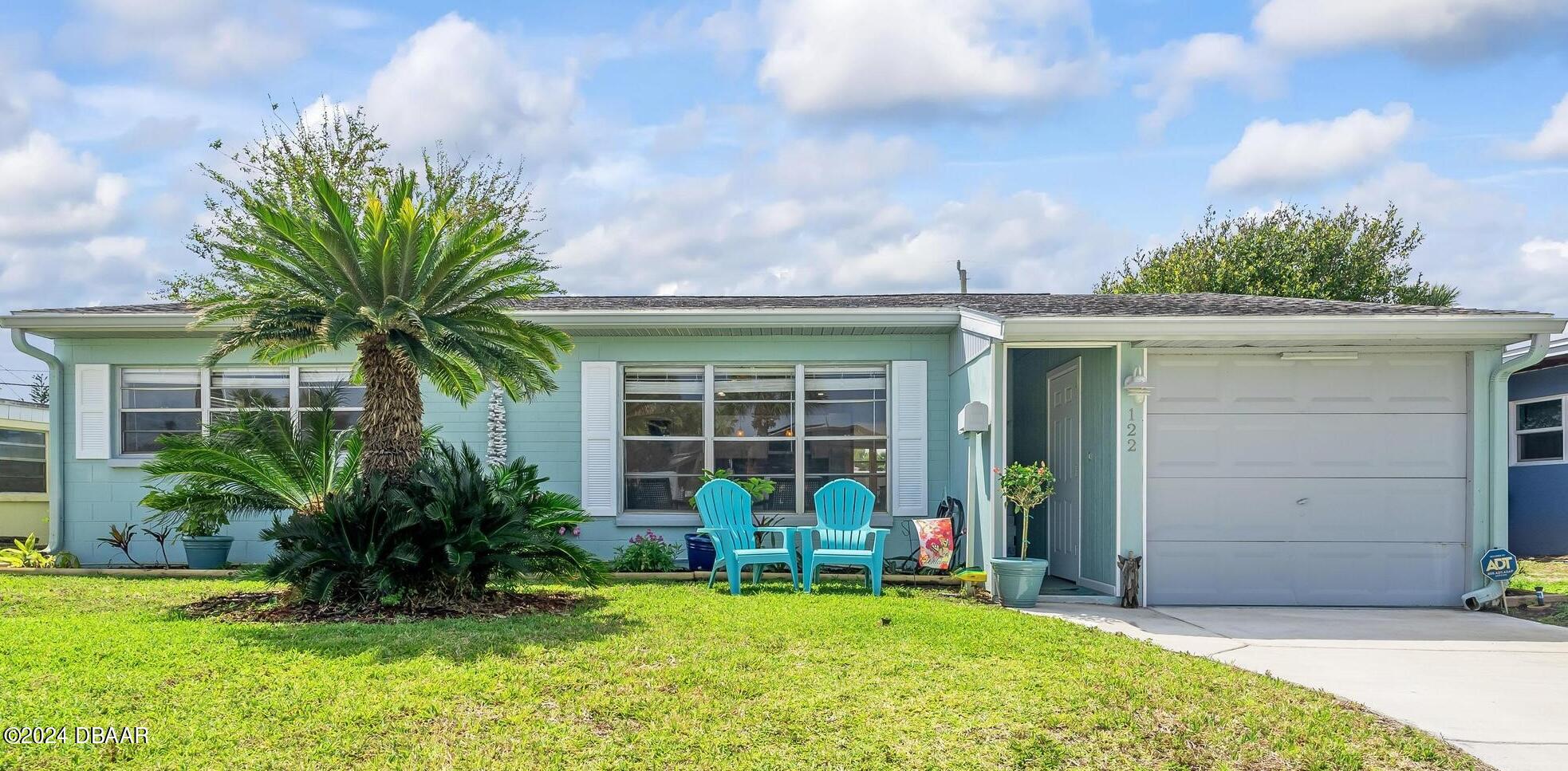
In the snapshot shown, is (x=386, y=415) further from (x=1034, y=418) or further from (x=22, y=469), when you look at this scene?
(x=22, y=469)

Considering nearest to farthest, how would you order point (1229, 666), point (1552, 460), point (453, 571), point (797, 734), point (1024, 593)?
point (797, 734) < point (1229, 666) < point (453, 571) < point (1024, 593) < point (1552, 460)

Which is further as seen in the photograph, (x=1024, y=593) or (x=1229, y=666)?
(x=1024, y=593)

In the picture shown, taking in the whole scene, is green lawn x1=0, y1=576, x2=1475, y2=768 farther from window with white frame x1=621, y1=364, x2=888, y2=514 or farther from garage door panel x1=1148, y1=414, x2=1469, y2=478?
window with white frame x1=621, y1=364, x2=888, y2=514

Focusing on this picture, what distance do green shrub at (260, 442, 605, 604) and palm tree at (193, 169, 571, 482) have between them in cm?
31

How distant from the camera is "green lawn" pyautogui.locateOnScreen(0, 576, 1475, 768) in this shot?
4078 mm

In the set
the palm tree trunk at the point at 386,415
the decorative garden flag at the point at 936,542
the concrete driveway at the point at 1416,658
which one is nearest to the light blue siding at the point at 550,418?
the decorative garden flag at the point at 936,542

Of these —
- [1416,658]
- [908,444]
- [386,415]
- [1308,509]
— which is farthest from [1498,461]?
[386,415]

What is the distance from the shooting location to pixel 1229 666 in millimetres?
5504

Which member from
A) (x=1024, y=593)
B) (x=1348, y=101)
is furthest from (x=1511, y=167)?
(x=1024, y=593)

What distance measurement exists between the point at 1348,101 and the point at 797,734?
1038cm

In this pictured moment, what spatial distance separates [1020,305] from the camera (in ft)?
31.8

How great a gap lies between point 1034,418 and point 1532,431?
690 cm

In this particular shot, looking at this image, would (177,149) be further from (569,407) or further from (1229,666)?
(1229,666)

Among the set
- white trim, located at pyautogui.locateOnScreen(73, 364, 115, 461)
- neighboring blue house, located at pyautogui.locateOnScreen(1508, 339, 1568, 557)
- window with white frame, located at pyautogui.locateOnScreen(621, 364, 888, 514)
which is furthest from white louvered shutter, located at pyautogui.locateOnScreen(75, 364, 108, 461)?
neighboring blue house, located at pyautogui.locateOnScreen(1508, 339, 1568, 557)
